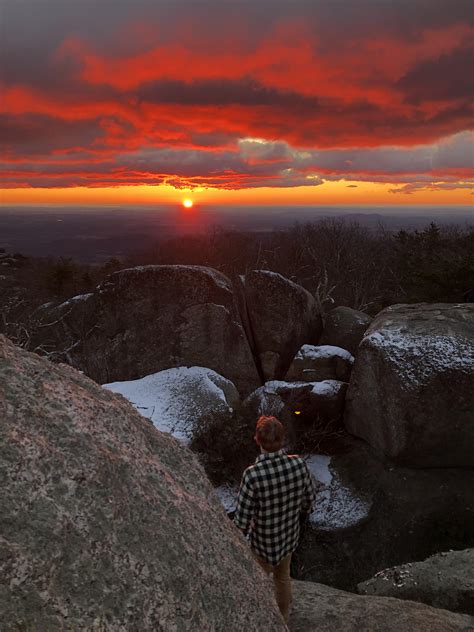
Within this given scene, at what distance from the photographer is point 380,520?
11.5m

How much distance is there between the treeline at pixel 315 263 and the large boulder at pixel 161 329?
7884mm

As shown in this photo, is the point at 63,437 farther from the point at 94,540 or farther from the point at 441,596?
the point at 441,596

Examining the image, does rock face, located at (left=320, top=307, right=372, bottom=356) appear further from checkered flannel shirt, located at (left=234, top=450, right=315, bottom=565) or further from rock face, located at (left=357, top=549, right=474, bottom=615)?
checkered flannel shirt, located at (left=234, top=450, right=315, bottom=565)

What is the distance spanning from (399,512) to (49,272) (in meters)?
30.8

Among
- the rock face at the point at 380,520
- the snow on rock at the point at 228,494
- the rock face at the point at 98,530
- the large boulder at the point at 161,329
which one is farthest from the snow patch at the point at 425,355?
the rock face at the point at 98,530

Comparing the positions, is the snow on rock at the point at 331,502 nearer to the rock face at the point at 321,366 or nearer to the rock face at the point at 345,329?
the rock face at the point at 321,366

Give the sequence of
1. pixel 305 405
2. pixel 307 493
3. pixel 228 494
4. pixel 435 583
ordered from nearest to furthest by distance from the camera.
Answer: pixel 307 493 < pixel 435 583 < pixel 228 494 < pixel 305 405

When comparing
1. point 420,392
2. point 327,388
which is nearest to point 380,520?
point 420,392

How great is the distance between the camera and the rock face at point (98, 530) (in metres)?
2.09

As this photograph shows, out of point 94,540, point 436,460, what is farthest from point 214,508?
point 436,460

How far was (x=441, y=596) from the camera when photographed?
5.54 m

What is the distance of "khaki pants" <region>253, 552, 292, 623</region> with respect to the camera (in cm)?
425

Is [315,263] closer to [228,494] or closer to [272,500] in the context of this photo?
[228,494]

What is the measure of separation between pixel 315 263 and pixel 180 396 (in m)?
27.4
